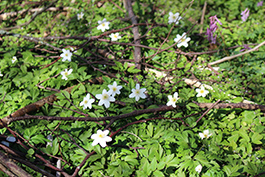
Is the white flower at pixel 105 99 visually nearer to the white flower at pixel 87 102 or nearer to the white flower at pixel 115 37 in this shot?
the white flower at pixel 87 102

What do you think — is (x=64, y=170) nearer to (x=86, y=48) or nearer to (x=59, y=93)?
(x=59, y=93)

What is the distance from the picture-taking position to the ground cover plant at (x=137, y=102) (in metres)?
1.83

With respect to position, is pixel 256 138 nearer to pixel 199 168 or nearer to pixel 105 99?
pixel 199 168

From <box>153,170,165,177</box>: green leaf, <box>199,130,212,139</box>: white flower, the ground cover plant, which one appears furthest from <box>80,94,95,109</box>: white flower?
<box>199,130,212,139</box>: white flower

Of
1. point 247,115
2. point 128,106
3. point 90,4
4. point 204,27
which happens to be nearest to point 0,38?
point 90,4

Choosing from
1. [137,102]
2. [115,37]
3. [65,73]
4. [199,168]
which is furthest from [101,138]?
[115,37]

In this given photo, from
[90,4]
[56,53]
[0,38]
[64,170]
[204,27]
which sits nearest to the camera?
[64,170]

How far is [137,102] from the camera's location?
2375 millimetres

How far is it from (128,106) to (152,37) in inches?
62.5

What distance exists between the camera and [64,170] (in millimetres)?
1888

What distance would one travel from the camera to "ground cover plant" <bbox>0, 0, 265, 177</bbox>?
6.02 feet

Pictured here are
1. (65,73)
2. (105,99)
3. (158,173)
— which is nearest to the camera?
(158,173)

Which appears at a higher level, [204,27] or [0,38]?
[0,38]

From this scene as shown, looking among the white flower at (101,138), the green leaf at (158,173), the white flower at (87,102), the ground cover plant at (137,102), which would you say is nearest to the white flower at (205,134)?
the ground cover plant at (137,102)
